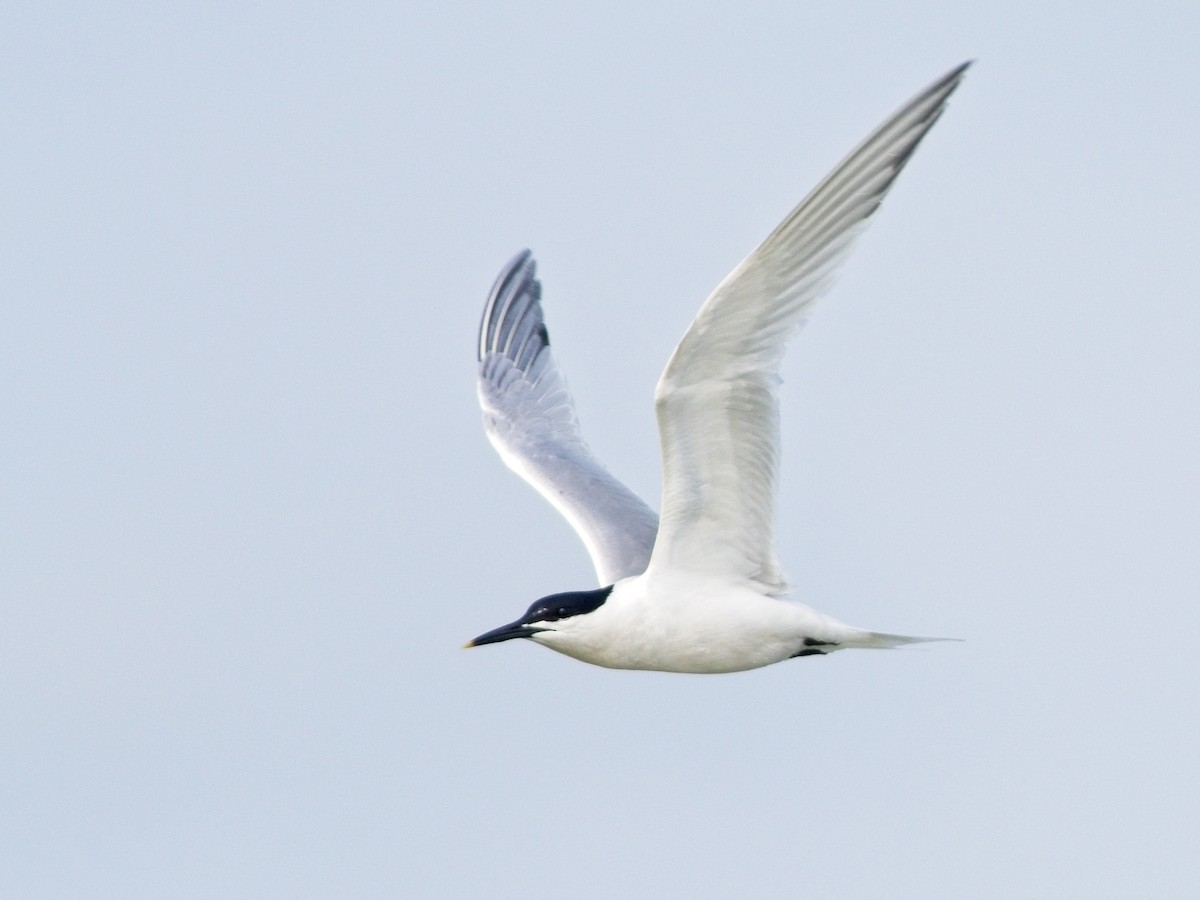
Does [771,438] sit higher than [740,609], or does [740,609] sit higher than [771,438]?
[771,438]

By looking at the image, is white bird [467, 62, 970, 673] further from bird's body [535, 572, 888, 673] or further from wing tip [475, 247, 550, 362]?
wing tip [475, 247, 550, 362]

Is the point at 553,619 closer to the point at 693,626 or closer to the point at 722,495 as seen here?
the point at 693,626

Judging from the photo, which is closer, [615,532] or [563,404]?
[615,532]

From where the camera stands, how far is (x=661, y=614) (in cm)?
1176

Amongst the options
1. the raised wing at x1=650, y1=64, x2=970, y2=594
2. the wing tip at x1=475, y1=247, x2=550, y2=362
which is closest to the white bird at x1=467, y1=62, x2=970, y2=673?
the raised wing at x1=650, y1=64, x2=970, y2=594

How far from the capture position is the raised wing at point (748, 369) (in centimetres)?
1020

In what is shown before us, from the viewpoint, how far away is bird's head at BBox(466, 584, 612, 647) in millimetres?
11836

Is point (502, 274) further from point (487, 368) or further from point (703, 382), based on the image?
point (703, 382)

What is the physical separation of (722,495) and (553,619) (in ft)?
4.13

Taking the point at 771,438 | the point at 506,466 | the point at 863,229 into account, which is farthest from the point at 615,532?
the point at 863,229

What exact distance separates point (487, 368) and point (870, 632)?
5.20 meters

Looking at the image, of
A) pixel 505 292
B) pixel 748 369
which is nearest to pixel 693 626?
pixel 748 369

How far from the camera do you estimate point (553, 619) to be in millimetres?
11906

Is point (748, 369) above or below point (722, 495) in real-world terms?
above
